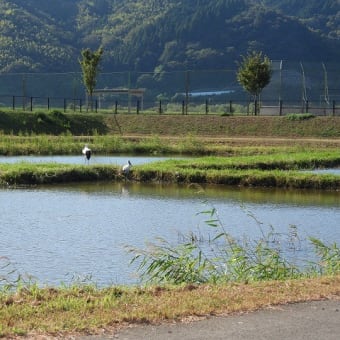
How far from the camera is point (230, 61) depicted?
87562 millimetres

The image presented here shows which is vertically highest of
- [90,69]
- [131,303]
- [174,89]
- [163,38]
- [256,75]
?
[163,38]

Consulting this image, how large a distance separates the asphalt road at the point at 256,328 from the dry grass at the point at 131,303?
0.55 ft

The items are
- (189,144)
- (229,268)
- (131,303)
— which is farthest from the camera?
(189,144)

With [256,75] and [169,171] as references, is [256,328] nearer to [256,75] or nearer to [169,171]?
[169,171]

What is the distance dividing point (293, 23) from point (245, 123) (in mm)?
56449

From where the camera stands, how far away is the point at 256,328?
714 centimetres

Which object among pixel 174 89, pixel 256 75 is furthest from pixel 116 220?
pixel 174 89

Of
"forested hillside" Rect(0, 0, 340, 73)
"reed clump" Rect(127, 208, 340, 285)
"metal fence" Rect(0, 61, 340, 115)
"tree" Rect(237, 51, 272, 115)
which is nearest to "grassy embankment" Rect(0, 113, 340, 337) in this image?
"reed clump" Rect(127, 208, 340, 285)

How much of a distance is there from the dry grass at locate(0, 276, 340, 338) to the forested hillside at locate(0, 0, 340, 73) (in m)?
69.7

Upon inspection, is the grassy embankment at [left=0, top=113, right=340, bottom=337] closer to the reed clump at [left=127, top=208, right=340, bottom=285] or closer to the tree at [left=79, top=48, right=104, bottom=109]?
the reed clump at [left=127, top=208, right=340, bottom=285]

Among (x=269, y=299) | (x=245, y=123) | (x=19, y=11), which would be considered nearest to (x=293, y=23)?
(x=19, y=11)

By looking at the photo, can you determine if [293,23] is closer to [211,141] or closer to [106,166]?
[211,141]

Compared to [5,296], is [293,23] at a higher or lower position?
higher

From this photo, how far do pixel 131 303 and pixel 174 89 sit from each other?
2337 inches
